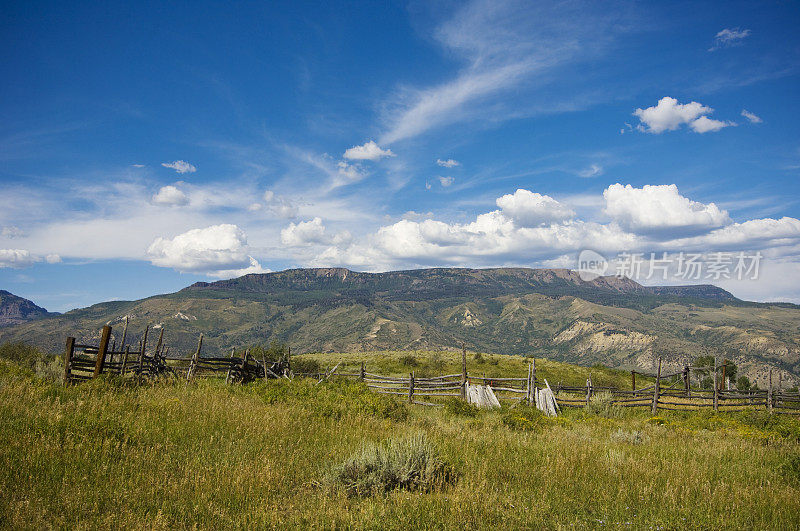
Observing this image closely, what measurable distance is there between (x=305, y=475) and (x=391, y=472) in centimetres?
118

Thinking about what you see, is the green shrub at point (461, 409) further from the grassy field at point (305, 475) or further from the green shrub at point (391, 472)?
the green shrub at point (391, 472)

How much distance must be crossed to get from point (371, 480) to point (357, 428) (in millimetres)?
3311

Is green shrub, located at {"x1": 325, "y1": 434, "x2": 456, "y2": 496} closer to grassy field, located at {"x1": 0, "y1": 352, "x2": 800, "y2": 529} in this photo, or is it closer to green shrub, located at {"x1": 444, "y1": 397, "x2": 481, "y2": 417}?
grassy field, located at {"x1": 0, "y1": 352, "x2": 800, "y2": 529}

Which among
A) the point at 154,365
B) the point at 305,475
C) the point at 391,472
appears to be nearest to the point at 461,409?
the point at 391,472

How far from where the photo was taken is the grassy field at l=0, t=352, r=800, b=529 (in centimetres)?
411

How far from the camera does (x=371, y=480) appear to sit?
507cm

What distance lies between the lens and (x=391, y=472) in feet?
17.2

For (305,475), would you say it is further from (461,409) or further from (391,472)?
(461,409)

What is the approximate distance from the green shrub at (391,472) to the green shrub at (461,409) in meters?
9.11

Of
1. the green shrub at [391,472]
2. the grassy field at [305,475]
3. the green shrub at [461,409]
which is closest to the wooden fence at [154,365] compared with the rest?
the grassy field at [305,475]

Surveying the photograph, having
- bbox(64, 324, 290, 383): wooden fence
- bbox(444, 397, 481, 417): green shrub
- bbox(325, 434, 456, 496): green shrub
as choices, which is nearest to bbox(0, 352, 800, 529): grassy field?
bbox(325, 434, 456, 496): green shrub

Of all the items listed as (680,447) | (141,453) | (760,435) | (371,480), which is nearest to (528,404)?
(760,435)

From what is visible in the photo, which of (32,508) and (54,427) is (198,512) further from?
(54,427)

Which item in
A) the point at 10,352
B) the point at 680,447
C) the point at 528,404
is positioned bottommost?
the point at 10,352
